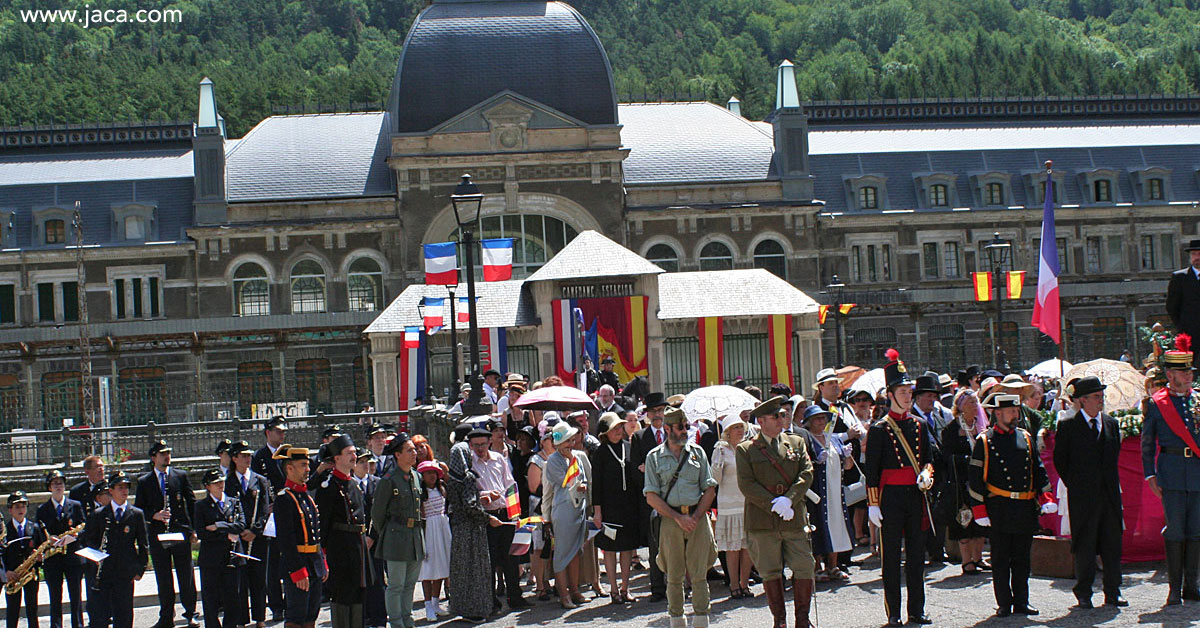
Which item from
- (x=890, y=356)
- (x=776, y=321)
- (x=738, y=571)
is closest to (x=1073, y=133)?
(x=776, y=321)

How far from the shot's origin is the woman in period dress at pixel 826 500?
14.4 metres

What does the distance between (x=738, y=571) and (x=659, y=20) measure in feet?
373

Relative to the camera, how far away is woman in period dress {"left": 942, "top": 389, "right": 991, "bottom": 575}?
13.6m

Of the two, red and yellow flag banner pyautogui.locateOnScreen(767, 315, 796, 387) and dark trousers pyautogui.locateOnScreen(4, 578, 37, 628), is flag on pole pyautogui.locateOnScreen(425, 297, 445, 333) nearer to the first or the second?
red and yellow flag banner pyautogui.locateOnScreen(767, 315, 796, 387)

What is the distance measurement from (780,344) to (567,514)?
53.2ft

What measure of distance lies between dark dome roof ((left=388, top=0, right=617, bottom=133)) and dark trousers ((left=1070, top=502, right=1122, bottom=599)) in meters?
36.4

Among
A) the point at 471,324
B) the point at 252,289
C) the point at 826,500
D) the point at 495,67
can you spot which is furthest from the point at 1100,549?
the point at 252,289

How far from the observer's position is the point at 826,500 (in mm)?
14602

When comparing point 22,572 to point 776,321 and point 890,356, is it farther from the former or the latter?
point 776,321

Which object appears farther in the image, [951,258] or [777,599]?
[951,258]

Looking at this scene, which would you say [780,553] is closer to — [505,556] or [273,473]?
[505,556]

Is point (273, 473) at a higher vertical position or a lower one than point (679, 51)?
lower

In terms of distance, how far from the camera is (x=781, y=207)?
161 feet

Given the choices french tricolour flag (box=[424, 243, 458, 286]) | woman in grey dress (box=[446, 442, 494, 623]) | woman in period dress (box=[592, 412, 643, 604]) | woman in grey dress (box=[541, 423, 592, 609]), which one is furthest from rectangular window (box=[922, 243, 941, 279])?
woman in grey dress (box=[446, 442, 494, 623])
